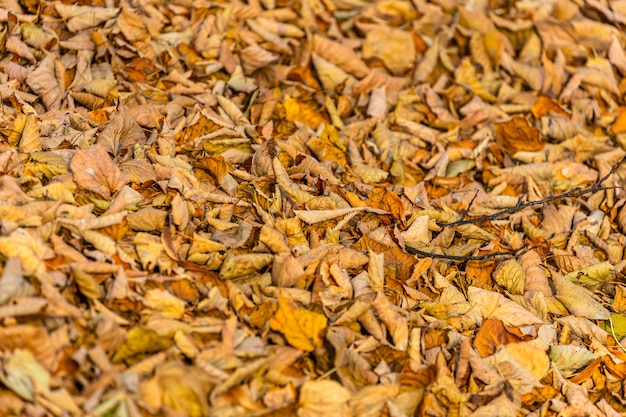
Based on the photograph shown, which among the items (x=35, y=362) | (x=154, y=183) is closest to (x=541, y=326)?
(x=154, y=183)

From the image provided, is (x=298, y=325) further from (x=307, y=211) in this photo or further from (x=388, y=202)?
(x=388, y=202)

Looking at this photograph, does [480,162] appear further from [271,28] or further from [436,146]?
[271,28]

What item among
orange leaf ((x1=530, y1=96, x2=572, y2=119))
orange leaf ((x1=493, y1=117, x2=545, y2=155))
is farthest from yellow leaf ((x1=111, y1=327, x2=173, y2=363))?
orange leaf ((x1=530, y1=96, x2=572, y2=119))

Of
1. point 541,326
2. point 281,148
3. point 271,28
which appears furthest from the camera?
point 271,28

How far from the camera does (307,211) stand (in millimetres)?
2502

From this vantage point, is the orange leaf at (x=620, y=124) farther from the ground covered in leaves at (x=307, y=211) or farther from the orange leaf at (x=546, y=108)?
the orange leaf at (x=546, y=108)

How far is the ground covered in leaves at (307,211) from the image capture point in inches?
77.6

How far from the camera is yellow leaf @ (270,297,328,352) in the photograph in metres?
2.10

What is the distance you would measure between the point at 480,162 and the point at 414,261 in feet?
3.28

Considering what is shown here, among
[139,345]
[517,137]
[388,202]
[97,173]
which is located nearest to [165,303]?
[139,345]

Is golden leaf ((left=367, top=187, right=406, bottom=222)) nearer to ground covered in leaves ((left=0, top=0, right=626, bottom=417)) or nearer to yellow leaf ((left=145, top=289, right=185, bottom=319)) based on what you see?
ground covered in leaves ((left=0, top=0, right=626, bottom=417))

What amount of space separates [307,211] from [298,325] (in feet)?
1.69

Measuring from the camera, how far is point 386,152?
3207mm

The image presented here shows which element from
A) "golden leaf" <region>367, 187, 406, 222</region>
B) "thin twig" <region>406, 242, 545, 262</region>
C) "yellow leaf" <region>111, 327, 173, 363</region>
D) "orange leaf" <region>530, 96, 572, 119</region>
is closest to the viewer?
"yellow leaf" <region>111, 327, 173, 363</region>
